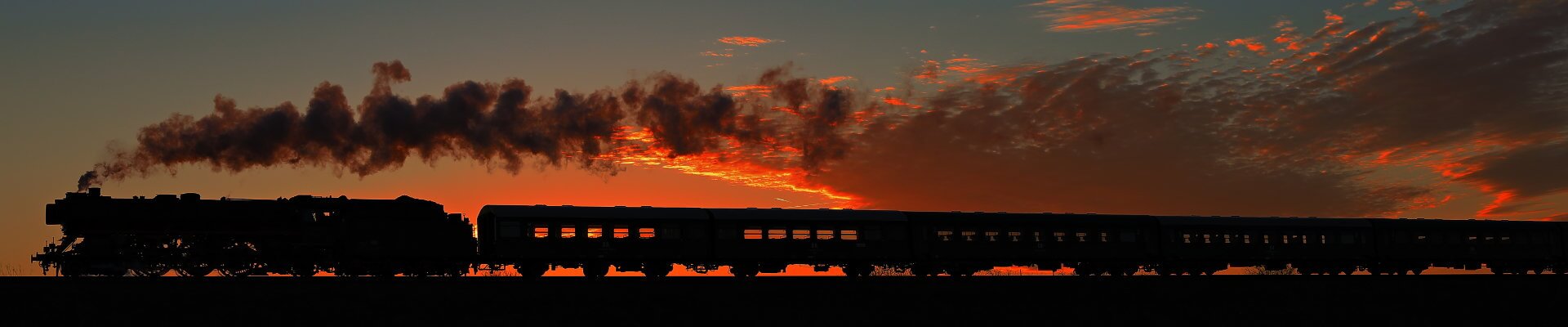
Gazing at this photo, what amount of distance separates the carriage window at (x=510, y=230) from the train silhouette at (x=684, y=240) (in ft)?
0.11

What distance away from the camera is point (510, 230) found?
36344 mm

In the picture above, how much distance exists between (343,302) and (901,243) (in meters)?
19.2

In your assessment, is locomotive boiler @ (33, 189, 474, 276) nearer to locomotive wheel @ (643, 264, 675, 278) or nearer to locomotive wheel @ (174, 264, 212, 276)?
locomotive wheel @ (174, 264, 212, 276)

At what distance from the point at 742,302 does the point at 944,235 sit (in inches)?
604

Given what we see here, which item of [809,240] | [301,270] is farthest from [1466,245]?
[301,270]

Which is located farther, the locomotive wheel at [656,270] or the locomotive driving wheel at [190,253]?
the locomotive wheel at [656,270]

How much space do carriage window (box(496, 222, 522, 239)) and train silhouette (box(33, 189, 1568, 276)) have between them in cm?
3

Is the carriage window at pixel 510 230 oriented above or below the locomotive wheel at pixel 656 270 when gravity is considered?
above

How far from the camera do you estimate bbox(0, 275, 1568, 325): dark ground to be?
23.8m

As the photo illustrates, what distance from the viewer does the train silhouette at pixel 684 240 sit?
34.0 m

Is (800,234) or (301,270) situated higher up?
(800,234)

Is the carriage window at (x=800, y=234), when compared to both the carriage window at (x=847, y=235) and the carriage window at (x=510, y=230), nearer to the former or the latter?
the carriage window at (x=847, y=235)

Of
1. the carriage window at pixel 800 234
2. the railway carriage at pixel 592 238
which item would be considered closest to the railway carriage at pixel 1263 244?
the carriage window at pixel 800 234

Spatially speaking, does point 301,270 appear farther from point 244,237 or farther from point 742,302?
point 742,302
